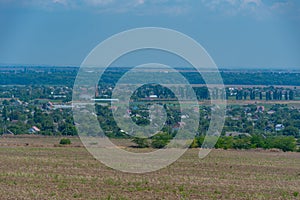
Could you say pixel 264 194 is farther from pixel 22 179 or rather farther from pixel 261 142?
pixel 261 142

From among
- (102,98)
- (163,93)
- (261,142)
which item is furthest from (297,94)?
(261,142)

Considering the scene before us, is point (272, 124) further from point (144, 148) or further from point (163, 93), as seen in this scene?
point (144, 148)

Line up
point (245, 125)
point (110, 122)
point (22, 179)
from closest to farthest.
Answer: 1. point (22, 179)
2. point (110, 122)
3. point (245, 125)

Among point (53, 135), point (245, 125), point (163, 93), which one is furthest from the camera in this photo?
point (163, 93)

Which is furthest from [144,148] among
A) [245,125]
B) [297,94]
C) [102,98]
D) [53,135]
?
[297,94]

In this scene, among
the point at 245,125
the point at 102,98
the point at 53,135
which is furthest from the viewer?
the point at 102,98

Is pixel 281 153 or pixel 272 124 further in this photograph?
pixel 272 124
